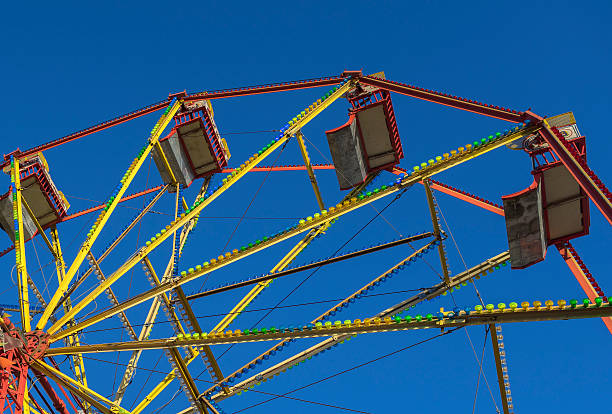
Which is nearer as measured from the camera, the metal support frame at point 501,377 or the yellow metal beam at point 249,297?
the metal support frame at point 501,377

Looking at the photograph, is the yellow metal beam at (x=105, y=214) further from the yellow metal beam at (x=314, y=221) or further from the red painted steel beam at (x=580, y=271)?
the red painted steel beam at (x=580, y=271)

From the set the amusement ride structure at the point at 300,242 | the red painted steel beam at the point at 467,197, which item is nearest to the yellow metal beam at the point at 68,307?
the amusement ride structure at the point at 300,242

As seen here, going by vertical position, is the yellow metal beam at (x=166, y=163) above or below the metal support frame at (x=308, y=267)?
above

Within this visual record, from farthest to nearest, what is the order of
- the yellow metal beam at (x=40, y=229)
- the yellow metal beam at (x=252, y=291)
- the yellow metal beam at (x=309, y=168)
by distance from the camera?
the yellow metal beam at (x=40, y=229) → the yellow metal beam at (x=309, y=168) → the yellow metal beam at (x=252, y=291)

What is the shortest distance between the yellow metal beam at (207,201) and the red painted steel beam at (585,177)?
365 inches

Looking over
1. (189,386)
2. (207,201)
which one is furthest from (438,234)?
(189,386)

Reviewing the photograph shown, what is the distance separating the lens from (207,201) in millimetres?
22875

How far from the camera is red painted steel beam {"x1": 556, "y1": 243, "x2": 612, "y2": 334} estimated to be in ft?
62.4

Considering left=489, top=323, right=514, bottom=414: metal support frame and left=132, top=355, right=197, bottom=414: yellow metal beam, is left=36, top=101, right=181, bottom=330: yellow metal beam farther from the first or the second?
left=489, top=323, right=514, bottom=414: metal support frame

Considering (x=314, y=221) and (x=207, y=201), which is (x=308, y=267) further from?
(x=207, y=201)

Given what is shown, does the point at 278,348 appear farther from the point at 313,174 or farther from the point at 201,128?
the point at 201,128

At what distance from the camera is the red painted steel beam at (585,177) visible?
1447 centimetres

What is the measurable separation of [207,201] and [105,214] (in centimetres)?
366

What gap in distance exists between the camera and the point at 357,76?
25.0m
